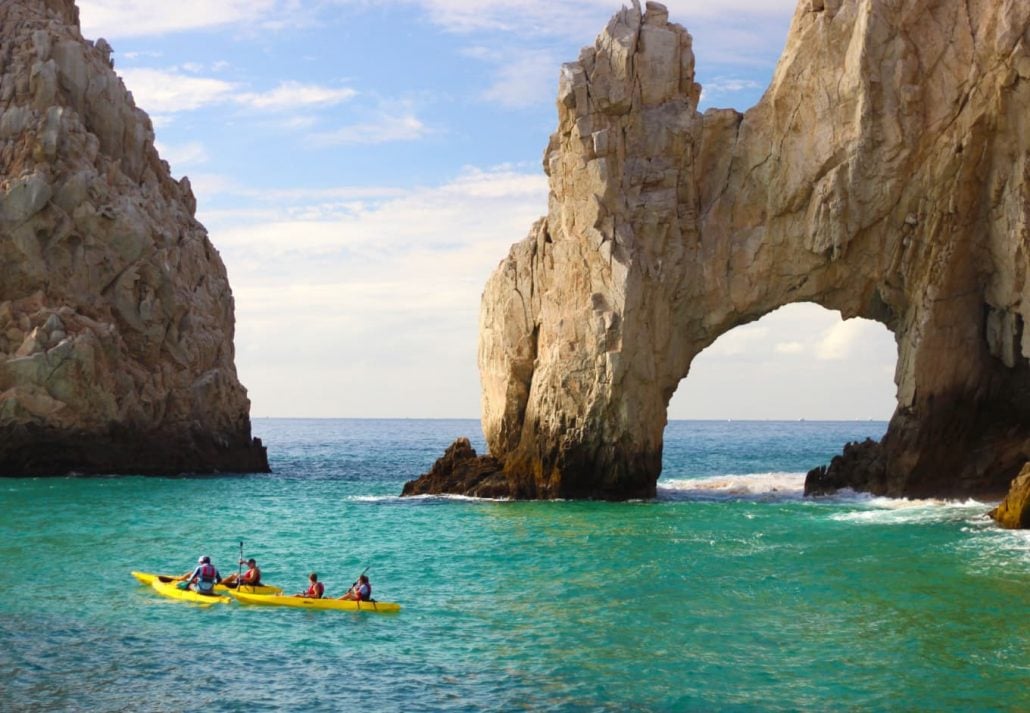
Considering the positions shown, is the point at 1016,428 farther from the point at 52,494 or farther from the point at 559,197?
the point at 52,494

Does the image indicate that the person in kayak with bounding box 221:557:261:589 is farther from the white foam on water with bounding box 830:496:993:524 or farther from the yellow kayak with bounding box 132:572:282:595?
the white foam on water with bounding box 830:496:993:524

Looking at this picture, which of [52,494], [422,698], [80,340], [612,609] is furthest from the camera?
[80,340]

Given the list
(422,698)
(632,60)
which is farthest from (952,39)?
(422,698)

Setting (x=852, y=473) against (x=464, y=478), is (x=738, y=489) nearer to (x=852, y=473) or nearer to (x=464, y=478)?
(x=852, y=473)

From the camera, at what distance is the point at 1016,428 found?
40.4 metres

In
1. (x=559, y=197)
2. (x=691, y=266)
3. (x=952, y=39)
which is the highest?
(x=952, y=39)

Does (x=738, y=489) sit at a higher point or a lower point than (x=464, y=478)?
lower

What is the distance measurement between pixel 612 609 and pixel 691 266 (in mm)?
21399

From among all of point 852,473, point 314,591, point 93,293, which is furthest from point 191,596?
point 93,293

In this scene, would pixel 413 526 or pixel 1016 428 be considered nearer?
pixel 413 526

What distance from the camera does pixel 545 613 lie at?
2423 cm

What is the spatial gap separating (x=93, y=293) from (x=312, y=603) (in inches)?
1530

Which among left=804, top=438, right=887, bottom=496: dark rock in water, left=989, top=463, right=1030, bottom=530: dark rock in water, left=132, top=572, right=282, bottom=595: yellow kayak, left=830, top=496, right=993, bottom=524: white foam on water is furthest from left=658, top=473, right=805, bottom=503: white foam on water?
left=132, top=572, right=282, bottom=595: yellow kayak

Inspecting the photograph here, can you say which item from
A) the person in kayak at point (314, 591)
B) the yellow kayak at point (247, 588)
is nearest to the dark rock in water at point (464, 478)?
the yellow kayak at point (247, 588)
